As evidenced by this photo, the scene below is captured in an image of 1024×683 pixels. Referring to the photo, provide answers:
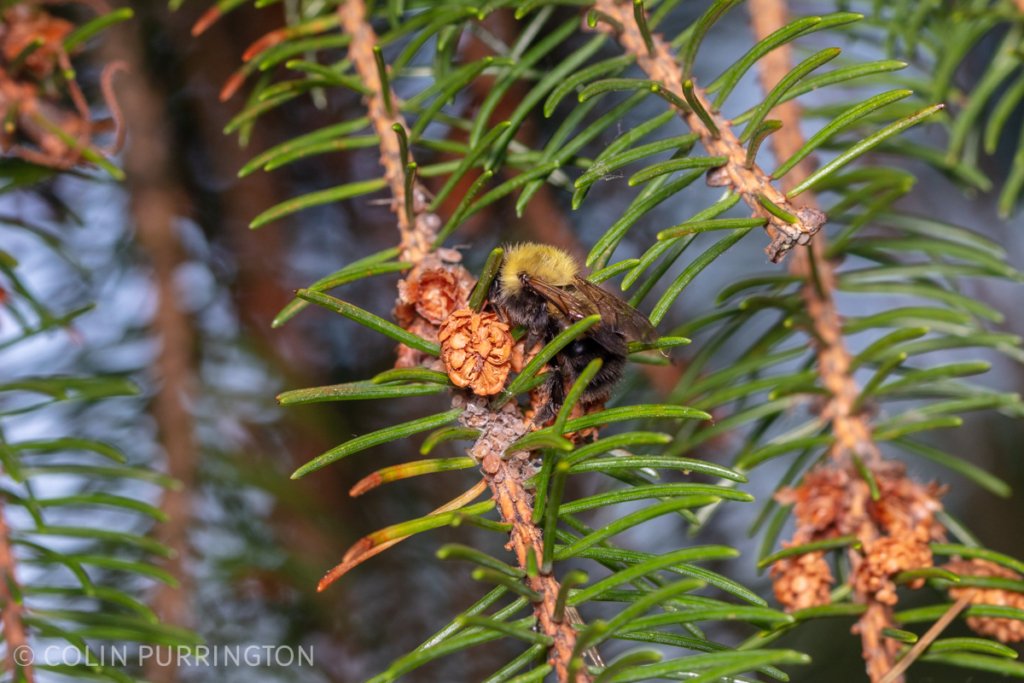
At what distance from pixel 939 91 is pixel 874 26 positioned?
97 millimetres

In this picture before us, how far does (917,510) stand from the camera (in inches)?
26.4

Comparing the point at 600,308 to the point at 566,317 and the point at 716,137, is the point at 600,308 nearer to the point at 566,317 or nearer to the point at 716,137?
the point at 566,317

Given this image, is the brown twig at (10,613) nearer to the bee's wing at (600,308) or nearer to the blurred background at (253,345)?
the blurred background at (253,345)

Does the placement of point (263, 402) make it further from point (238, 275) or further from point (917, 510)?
point (917, 510)

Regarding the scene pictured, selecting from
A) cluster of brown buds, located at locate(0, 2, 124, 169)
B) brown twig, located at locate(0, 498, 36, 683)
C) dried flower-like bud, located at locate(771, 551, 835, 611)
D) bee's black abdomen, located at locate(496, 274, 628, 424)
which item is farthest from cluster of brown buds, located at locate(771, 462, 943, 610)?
cluster of brown buds, located at locate(0, 2, 124, 169)

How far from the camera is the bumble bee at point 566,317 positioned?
564mm

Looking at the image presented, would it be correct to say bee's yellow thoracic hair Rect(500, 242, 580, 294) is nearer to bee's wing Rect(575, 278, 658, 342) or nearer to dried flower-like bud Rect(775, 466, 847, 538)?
bee's wing Rect(575, 278, 658, 342)

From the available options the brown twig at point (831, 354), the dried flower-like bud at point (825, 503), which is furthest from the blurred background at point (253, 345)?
the dried flower-like bud at point (825, 503)

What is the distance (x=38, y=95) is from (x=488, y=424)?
55cm

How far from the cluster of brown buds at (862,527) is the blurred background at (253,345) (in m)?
0.26

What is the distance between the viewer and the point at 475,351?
512mm

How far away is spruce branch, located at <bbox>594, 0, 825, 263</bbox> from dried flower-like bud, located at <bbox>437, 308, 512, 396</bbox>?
0.56ft

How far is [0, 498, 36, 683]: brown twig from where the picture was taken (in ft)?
2.03

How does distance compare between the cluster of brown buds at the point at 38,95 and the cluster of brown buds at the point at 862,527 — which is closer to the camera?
the cluster of brown buds at the point at 862,527
